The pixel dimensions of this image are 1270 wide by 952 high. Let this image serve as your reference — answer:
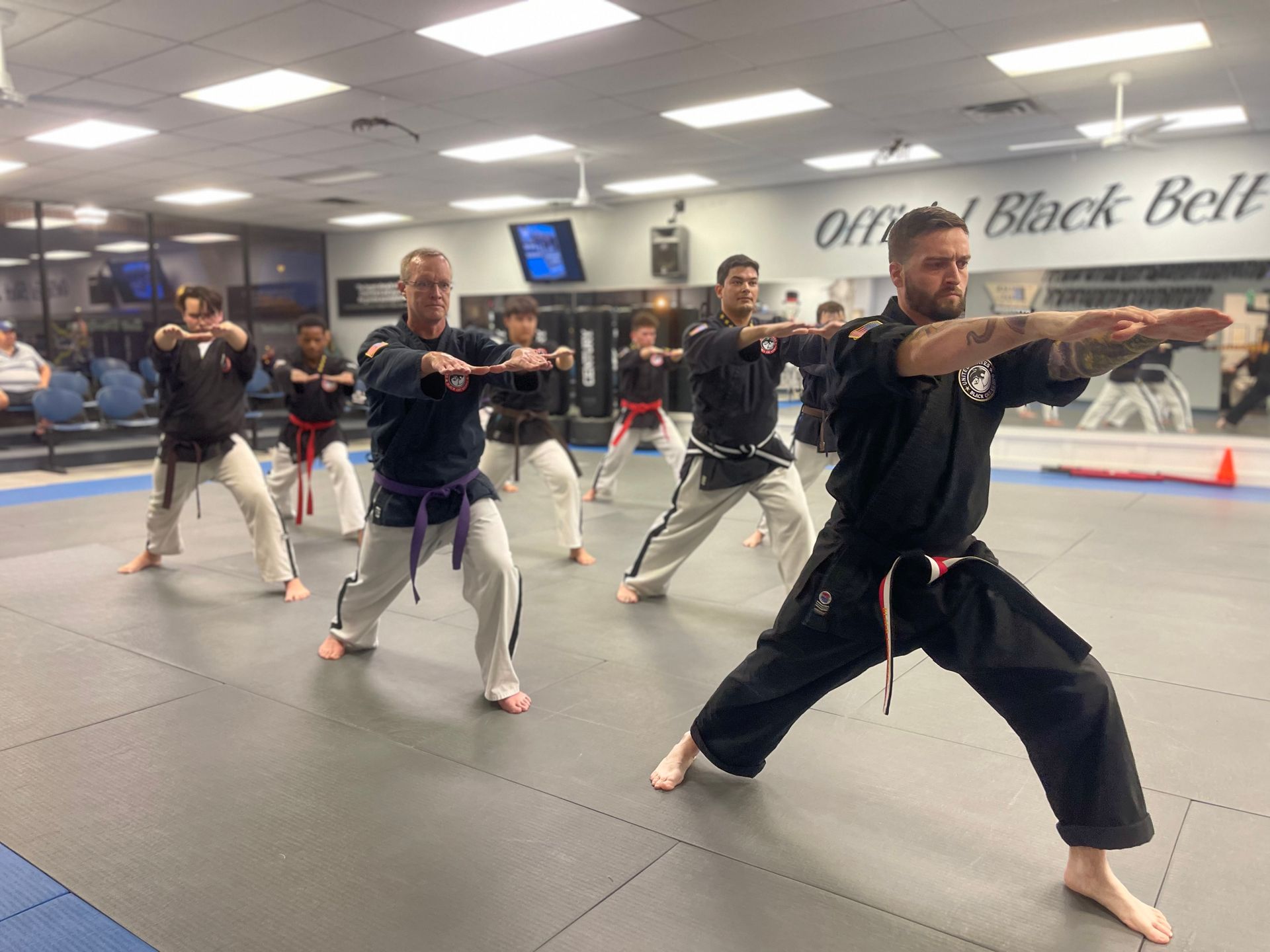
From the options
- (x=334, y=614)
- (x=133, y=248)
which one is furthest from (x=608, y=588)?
(x=133, y=248)

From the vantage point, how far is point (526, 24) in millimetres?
Answer: 4988

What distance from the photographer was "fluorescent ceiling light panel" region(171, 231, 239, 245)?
41.3 ft

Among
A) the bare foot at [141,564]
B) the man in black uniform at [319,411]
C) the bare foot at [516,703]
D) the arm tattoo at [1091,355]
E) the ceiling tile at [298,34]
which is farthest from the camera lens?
the man in black uniform at [319,411]

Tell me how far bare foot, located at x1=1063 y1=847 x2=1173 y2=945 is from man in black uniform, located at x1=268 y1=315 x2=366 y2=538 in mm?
4346

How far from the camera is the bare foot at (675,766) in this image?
2.37 m

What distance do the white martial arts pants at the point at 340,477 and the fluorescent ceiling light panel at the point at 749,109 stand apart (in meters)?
3.60

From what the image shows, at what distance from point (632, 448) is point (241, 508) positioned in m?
3.17

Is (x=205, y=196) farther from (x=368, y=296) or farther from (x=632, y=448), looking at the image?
(x=632, y=448)

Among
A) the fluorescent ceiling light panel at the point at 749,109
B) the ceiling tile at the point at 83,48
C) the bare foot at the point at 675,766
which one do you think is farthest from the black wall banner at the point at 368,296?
the bare foot at the point at 675,766

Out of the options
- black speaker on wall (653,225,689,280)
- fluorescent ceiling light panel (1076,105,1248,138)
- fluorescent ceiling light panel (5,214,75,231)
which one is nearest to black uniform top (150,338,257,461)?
fluorescent ceiling light panel (1076,105,1248,138)

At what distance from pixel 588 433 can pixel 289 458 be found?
17.0ft

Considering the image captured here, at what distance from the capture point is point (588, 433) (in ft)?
35.1

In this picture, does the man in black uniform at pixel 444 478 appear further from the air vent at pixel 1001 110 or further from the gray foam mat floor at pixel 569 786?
the air vent at pixel 1001 110

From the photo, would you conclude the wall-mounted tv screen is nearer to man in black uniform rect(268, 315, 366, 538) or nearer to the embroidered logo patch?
man in black uniform rect(268, 315, 366, 538)
